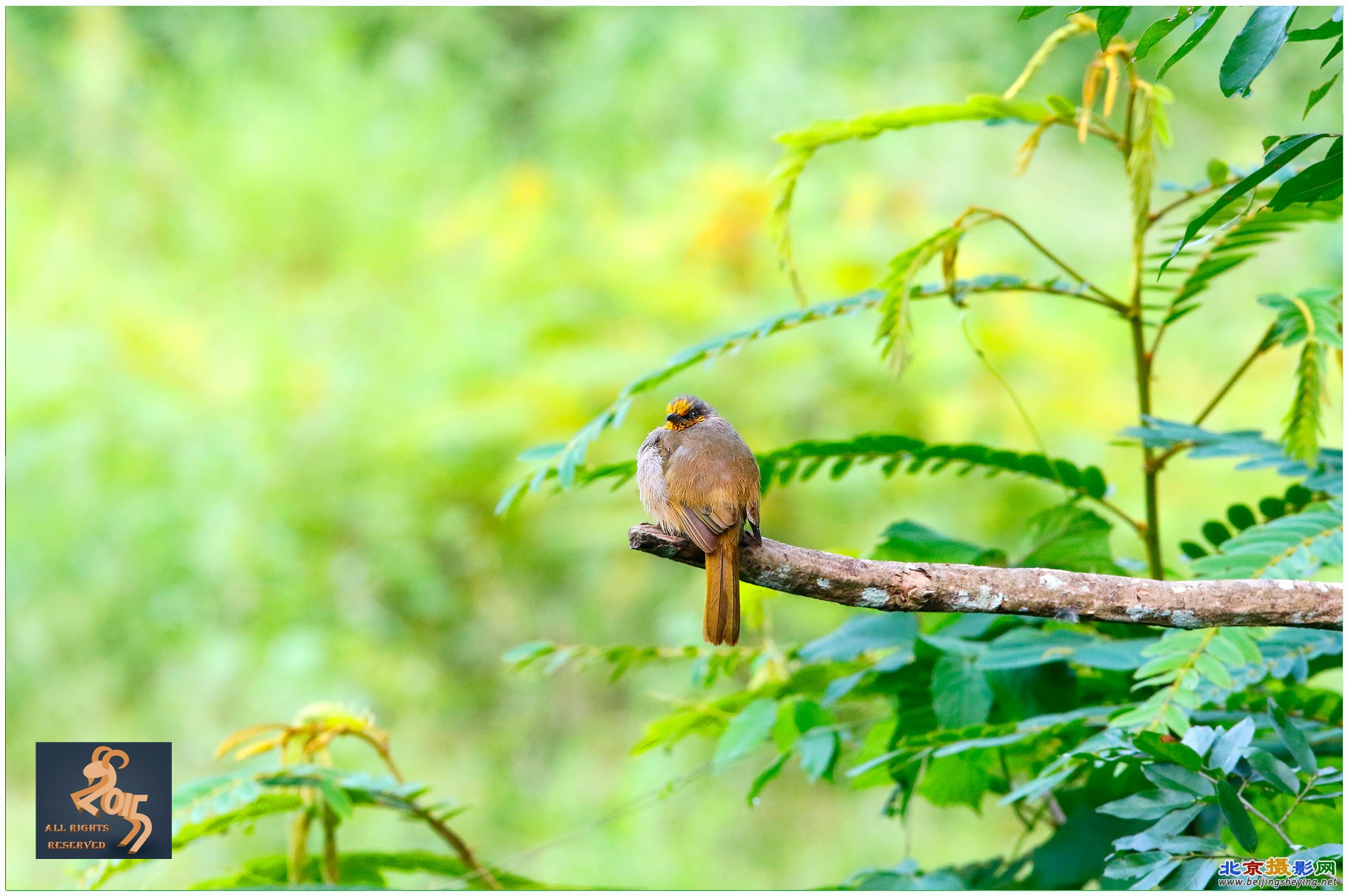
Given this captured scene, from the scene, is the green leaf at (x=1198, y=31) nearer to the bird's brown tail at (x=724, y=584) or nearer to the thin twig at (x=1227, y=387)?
the bird's brown tail at (x=724, y=584)

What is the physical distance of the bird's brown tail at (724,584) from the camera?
3.51 ft

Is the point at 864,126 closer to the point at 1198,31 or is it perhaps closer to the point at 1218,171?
the point at 1218,171

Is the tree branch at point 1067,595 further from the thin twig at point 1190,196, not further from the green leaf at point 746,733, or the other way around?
the thin twig at point 1190,196

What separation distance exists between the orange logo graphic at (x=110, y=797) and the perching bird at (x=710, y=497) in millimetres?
899

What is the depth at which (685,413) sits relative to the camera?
1.46 meters

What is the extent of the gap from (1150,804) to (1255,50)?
66 cm

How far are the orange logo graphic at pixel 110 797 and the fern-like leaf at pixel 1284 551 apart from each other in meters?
1.43

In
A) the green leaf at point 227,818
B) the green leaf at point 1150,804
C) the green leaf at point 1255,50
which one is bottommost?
the green leaf at point 227,818

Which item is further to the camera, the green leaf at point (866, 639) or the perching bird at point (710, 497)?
the green leaf at point (866, 639)

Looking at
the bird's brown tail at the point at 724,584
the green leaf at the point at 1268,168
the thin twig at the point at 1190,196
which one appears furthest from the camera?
the thin twig at the point at 1190,196

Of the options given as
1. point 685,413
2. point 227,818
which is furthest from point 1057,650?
point 227,818

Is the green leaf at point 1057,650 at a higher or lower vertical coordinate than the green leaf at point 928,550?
lower

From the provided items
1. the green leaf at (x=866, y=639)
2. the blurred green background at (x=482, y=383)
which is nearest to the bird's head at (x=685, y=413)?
the green leaf at (x=866, y=639)

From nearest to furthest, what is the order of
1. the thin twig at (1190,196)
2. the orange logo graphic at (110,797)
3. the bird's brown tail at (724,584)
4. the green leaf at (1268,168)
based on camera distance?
the green leaf at (1268,168) < the bird's brown tail at (724,584) < the thin twig at (1190,196) < the orange logo graphic at (110,797)
